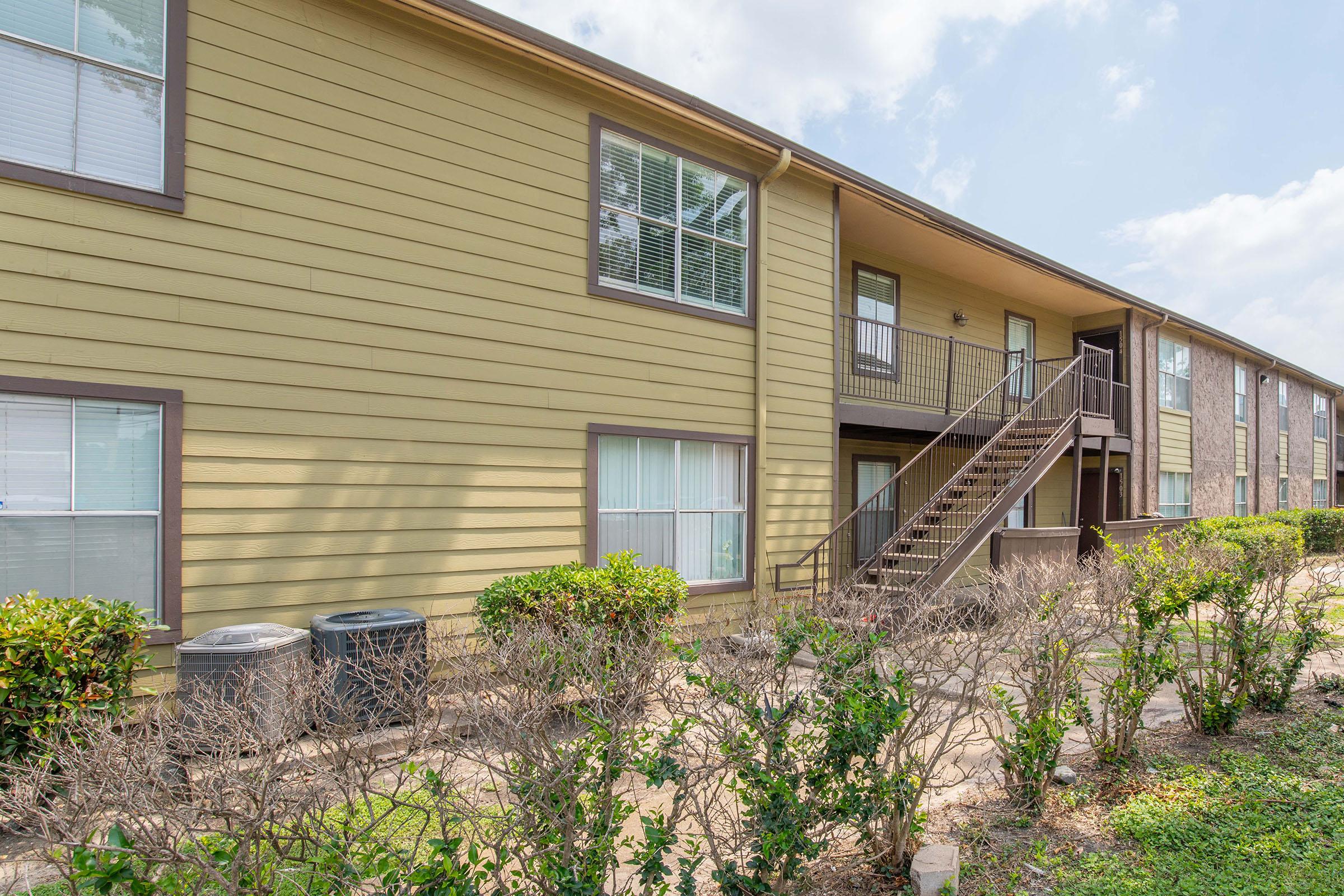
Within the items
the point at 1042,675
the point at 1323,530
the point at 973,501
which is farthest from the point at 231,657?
the point at 1323,530

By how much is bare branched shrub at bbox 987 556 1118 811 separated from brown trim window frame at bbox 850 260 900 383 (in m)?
6.82

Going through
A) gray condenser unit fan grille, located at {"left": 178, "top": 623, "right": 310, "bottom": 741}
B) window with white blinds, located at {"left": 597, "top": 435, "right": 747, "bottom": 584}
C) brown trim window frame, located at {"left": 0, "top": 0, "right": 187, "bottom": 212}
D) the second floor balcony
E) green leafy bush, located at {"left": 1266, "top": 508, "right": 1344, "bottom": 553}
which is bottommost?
green leafy bush, located at {"left": 1266, "top": 508, "right": 1344, "bottom": 553}

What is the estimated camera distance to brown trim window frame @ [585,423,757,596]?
7184mm

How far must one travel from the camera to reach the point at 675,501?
7.91 meters

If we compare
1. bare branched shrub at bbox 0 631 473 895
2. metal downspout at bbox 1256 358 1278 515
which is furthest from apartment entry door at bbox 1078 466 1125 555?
bare branched shrub at bbox 0 631 473 895

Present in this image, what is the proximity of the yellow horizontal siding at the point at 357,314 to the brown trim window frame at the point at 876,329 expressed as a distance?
4.21 meters

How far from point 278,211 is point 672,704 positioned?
5.02 metres

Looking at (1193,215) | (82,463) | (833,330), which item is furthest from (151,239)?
(1193,215)

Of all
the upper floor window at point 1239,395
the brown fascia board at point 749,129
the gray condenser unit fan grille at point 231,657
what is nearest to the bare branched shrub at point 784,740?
the gray condenser unit fan grille at point 231,657

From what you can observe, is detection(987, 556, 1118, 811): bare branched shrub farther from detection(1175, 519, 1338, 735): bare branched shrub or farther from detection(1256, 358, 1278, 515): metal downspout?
detection(1256, 358, 1278, 515): metal downspout

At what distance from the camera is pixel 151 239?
5117mm

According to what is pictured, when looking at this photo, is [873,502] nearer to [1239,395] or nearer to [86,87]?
[86,87]

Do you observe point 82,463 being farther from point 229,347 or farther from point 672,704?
point 672,704

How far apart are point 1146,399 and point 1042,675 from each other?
14.1 metres
